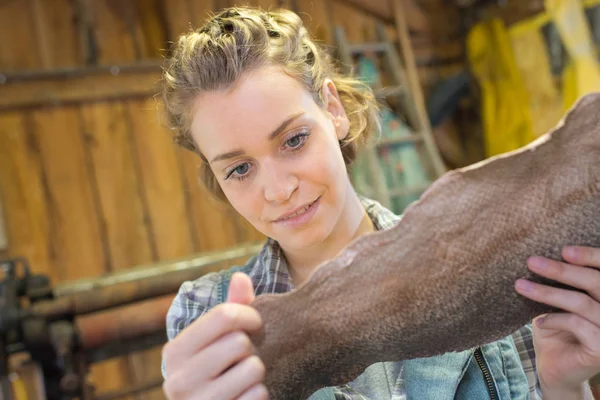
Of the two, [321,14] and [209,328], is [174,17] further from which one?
[209,328]

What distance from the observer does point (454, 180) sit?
0.65m

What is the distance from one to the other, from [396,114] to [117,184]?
6.40 feet

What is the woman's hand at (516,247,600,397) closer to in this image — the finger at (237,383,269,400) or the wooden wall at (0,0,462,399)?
the finger at (237,383,269,400)

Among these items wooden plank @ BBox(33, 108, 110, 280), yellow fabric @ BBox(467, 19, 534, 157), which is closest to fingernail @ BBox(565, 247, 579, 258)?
wooden plank @ BBox(33, 108, 110, 280)

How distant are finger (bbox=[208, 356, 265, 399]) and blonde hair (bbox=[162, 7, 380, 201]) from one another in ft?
1.61

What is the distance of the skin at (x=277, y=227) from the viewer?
633mm

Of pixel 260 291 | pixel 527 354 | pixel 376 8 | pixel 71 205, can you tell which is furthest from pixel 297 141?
pixel 376 8

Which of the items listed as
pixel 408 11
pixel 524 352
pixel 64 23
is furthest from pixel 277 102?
pixel 408 11

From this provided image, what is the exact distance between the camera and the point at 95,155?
9.95ft

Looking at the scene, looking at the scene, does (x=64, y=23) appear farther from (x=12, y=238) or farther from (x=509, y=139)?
(x=509, y=139)

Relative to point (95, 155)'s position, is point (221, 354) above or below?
below

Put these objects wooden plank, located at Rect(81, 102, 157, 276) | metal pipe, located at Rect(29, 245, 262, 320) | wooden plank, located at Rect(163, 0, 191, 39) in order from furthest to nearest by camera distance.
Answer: wooden plank, located at Rect(163, 0, 191, 39) → wooden plank, located at Rect(81, 102, 157, 276) → metal pipe, located at Rect(29, 245, 262, 320)

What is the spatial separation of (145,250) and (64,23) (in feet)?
4.26

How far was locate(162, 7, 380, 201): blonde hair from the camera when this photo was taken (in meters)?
0.98
